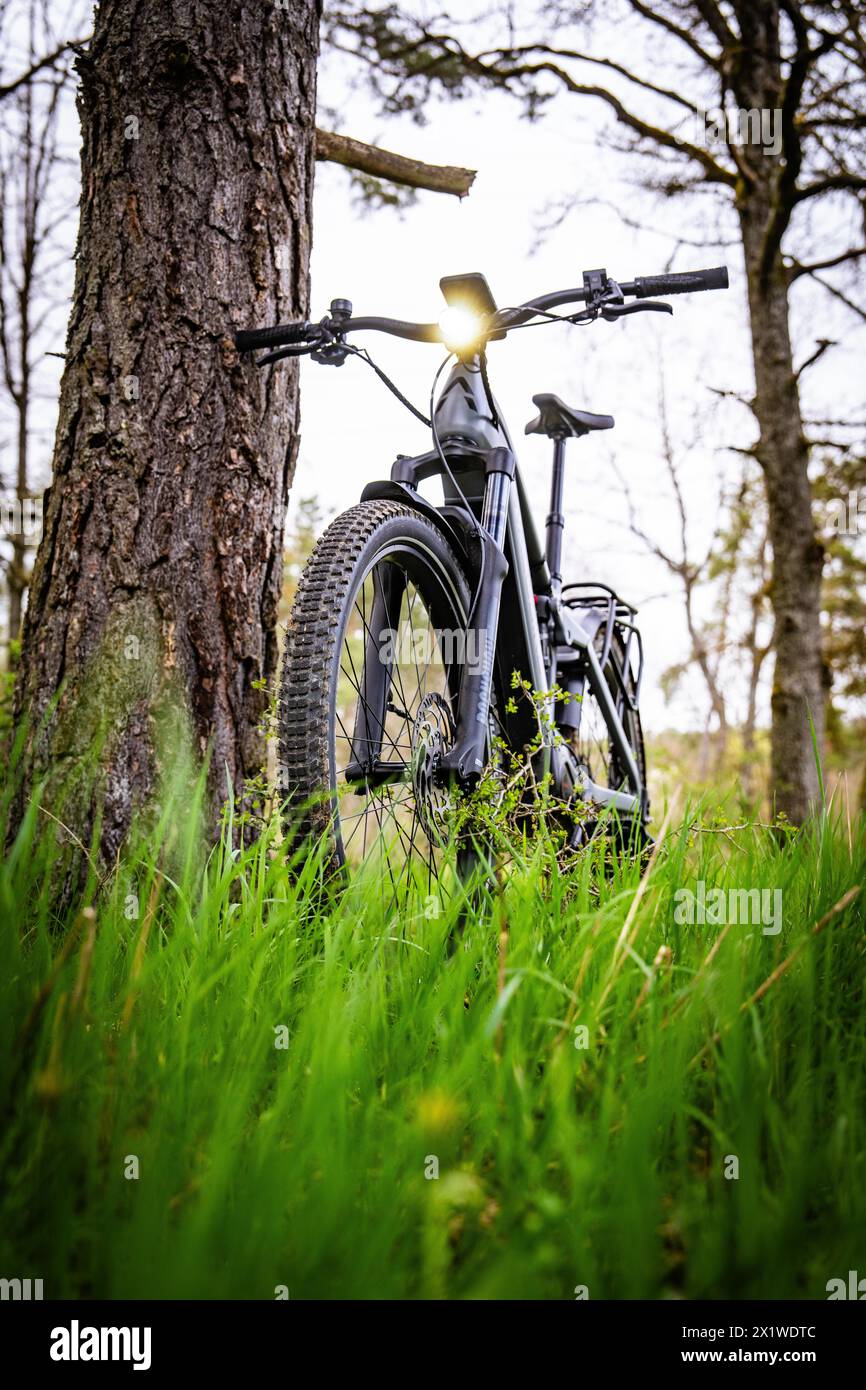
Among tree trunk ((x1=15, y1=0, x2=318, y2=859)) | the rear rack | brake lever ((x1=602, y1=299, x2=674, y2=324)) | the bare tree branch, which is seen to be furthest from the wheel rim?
the bare tree branch

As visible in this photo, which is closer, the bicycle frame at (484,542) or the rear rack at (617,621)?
the bicycle frame at (484,542)

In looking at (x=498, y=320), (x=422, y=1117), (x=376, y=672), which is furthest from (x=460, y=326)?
(x=422, y=1117)

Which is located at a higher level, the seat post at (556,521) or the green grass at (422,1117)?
the seat post at (556,521)

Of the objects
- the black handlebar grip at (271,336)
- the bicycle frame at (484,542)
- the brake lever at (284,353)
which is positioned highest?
the black handlebar grip at (271,336)

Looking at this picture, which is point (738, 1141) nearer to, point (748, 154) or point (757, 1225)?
point (757, 1225)

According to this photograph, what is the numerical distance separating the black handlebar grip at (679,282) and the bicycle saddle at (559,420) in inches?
41.8

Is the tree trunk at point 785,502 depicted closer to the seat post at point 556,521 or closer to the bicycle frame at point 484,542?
the seat post at point 556,521

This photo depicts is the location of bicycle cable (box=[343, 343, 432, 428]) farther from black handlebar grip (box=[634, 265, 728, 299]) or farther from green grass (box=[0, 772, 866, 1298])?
green grass (box=[0, 772, 866, 1298])

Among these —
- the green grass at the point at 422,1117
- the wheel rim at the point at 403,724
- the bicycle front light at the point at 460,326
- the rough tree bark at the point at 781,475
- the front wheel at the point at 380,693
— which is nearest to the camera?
the green grass at the point at 422,1117

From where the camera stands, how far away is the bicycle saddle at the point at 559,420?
3.09m

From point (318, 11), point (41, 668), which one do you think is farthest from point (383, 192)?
point (41, 668)

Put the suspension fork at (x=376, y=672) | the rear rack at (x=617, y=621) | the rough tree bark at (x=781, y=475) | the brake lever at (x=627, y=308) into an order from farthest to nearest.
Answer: the rough tree bark at (x=781, y=475) < the rear rack at (x=617, y=621) < the brake lever at (x=627, y=308) < the suspension fork at (x=376, y=672)

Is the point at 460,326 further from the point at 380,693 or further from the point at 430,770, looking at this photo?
the point at 430,770

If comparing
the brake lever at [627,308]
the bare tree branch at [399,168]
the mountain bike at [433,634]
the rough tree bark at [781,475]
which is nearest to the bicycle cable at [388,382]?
the mountain bike at [433,634]
